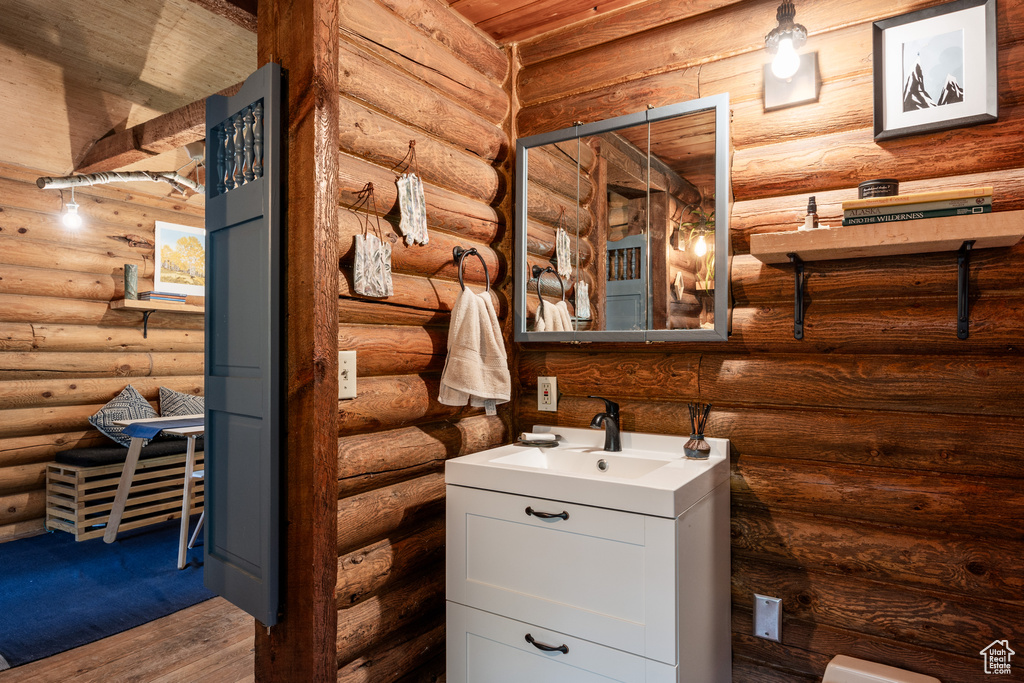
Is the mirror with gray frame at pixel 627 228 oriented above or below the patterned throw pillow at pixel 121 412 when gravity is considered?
above

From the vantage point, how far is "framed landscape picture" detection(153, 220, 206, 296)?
448cm

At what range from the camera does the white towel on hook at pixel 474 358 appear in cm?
189

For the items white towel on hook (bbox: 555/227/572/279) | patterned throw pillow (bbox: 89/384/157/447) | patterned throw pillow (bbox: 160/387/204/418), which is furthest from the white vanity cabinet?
patterned throw pillow (bbox: 160/387/204/418)

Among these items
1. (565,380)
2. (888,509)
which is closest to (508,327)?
(565,380)

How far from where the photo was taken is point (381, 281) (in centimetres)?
171

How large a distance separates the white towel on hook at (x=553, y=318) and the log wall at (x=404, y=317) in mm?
237

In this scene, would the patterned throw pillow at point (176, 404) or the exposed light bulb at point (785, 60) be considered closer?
the exposed light bulb at point (785, 60)

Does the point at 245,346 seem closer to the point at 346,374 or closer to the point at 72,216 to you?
the point at 346,374

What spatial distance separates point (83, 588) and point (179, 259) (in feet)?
8.64

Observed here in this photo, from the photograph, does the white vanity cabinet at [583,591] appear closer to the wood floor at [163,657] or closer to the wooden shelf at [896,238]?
the wooden shelf at [896,238]

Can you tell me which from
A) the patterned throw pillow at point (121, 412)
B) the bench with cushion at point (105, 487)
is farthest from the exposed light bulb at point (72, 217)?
the bench with cushion at point (105, 487)

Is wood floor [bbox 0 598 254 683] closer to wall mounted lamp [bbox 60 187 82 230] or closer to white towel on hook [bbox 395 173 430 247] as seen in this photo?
white towel on hook [bbox 395 173 430 247]

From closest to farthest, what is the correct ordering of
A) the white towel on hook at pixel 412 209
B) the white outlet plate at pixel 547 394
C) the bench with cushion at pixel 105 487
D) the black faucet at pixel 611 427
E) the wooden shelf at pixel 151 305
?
the white towel on hook at pixel 412 209 < the black faucet at pixel 611 427 < the white outlet plate at pixel 547 394 < the bench with cushion at pixel 105 487 < the wooden shelf at pixel 151 305

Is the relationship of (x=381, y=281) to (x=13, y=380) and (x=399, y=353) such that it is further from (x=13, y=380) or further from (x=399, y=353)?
(x=13, y=380)
